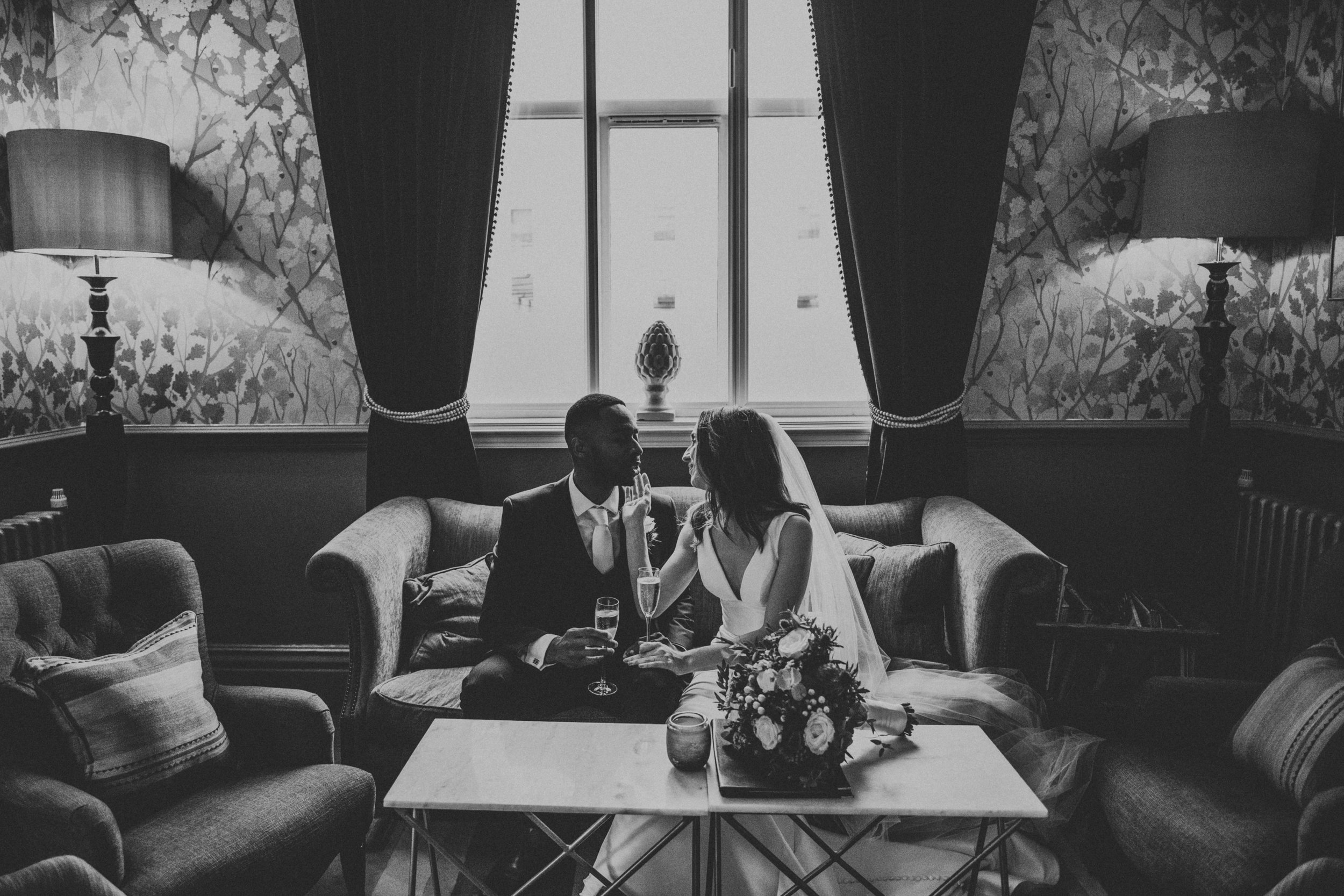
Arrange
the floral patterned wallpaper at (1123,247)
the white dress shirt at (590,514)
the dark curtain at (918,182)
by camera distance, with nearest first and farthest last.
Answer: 1. the white dress shirt at (590,514)
2. the dark curtain at (918,182)
3. the floral patterned wallpaper at (1123,247)

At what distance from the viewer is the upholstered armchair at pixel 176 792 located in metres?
1.75

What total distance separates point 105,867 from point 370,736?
0.97 meters

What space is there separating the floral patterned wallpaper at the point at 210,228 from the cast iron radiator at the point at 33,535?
431 millimetres

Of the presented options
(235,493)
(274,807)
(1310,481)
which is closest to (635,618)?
(274,807)

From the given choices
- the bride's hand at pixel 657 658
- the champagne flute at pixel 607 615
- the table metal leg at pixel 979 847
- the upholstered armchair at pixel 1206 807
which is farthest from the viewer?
the bride's hand at pixel 657 658

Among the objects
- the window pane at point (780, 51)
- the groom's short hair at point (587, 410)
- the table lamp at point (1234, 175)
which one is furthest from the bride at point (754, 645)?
the window pane at point (780, 51)

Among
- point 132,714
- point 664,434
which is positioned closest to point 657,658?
point 132,714

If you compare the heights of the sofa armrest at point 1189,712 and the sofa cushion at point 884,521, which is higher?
the sofa cushion at point 884,521

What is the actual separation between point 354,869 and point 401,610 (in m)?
0.84

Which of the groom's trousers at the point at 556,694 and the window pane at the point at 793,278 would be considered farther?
the window pane at the point at 793,278

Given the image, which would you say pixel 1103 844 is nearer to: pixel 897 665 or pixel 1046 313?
pixel 897 665

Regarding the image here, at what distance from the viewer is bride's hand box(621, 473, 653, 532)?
2293 mm

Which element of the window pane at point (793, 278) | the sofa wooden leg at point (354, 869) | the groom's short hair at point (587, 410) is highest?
the window pane at point (793, 278)

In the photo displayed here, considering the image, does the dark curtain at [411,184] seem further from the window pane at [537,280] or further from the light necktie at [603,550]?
the light necktie at [603,550]
